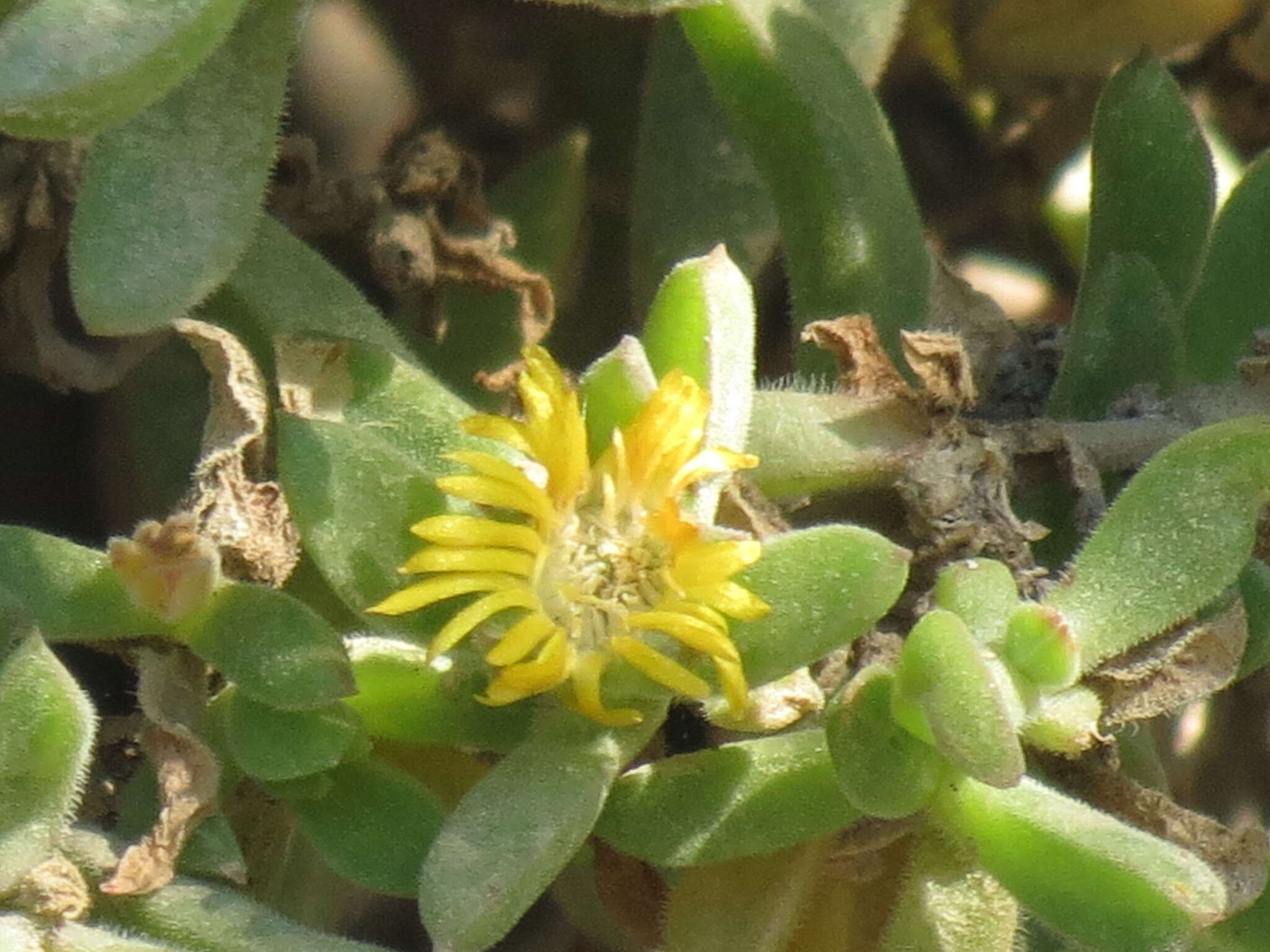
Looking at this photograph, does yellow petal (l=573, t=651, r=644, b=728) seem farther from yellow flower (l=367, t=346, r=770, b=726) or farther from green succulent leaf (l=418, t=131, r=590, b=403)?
green succulent leaf (l=418, t=131, r=590, b=403)

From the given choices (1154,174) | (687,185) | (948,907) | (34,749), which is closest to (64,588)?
(34,749)

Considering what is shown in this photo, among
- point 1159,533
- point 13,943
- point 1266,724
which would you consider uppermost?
point 1159,533

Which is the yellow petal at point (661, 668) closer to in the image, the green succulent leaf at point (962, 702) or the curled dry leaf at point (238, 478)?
the green succulent leaf at point (962, 702)

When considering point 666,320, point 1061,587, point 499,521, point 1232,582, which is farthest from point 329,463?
point 1232,582

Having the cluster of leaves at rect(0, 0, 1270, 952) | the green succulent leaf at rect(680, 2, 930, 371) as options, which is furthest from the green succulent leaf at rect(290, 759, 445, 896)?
the green succulent leaf at rect(680, 2, 930, 371)

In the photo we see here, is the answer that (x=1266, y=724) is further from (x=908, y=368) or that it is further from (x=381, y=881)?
(x=381, y=881)

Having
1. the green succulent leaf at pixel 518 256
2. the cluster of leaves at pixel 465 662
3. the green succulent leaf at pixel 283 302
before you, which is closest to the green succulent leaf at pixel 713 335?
the cluster of leaves at pixel 465 662
